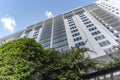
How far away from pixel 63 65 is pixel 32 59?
175 cm

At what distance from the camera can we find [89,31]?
4028 cm

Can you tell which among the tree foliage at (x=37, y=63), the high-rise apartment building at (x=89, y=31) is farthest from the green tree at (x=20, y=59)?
the high-rise apartment building at (x=89, y=31)

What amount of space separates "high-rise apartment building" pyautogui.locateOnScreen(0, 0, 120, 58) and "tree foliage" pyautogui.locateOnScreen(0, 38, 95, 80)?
17155 millimetres

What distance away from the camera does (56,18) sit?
63500 mm

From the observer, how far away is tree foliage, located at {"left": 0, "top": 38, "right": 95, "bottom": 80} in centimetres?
937

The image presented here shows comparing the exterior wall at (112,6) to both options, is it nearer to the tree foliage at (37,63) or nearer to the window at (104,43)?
the window at (104,43)

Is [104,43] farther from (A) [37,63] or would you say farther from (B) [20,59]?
(B) [20,59]

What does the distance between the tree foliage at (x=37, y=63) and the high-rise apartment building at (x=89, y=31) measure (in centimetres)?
1715

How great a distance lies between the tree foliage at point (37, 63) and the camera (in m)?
9.37

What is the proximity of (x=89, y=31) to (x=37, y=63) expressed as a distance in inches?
1225

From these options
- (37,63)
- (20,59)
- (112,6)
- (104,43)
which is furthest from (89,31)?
(20,59)

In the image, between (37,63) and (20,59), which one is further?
(37,63)

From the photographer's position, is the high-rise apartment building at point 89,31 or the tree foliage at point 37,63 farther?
the high-rise apartment building at point 89,31

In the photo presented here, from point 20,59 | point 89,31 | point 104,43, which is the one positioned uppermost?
point 20,59
